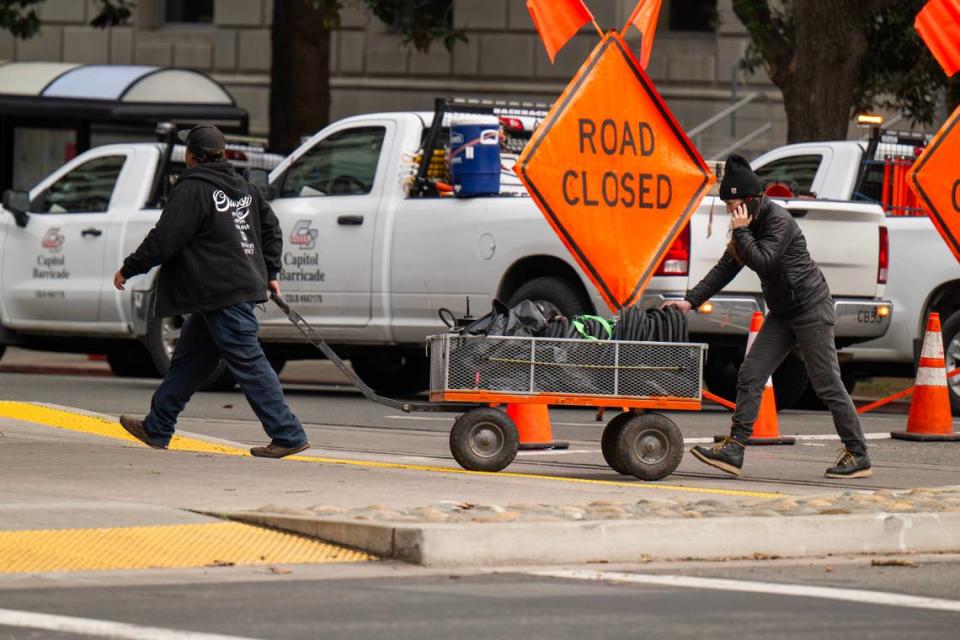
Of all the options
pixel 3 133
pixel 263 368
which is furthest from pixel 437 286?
pixel 3 133

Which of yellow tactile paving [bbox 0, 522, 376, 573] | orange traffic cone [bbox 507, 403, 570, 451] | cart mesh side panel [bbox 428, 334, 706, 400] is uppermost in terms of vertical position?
cart mesh side panel [bbox 428, 334, 706, 400]

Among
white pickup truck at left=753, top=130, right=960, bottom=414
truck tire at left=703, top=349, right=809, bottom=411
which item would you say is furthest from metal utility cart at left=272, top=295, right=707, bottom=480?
white pickup truck at left=753, top=130, right=960, bottom=414

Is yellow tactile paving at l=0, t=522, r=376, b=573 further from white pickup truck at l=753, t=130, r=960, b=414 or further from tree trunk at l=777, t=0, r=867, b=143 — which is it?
tree trunk at l=777, t=0, r=867, b=143

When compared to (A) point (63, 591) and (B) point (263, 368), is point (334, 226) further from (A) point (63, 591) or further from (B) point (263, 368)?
(A) point (63, 591)

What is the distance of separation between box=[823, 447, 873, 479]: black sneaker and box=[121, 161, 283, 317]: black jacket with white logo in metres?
3.12

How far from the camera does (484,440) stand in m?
10.3

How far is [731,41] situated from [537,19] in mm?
16914

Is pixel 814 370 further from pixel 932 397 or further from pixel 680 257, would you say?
pixel 680 257

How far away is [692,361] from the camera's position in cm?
1018

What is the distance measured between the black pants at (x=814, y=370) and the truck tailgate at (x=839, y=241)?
3.32m

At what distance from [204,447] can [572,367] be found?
2.30 m

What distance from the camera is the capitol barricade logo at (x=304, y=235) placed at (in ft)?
51.2

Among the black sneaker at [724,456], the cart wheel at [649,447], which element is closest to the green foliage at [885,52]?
the black sneaker at [724,456]

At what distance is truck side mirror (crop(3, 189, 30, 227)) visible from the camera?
671 inches
